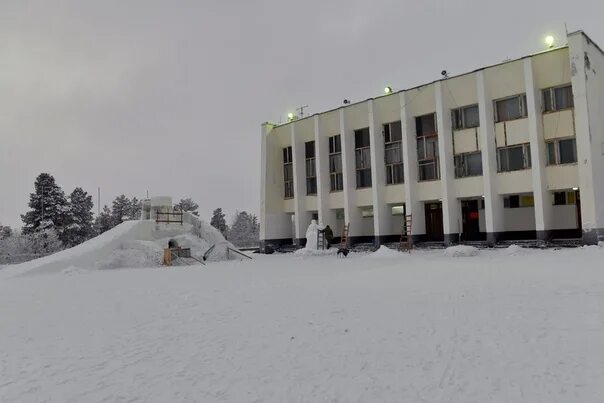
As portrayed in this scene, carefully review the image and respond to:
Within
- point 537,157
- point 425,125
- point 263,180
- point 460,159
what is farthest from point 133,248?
→ point 537,157

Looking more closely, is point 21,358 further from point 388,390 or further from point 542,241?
point 542,241

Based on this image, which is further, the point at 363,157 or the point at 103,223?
the point at 103,223

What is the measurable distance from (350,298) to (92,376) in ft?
20.6

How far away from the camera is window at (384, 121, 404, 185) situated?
36844mm

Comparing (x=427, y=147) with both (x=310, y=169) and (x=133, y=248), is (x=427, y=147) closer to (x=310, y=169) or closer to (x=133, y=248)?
(x=310, y=169)

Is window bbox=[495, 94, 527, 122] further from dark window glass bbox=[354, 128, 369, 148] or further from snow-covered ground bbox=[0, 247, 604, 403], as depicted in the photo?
snow-covered ground bbox=[0, 247, 604, 403]

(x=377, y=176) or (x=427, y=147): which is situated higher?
(x=427, y=147)

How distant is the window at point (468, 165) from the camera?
108 ft

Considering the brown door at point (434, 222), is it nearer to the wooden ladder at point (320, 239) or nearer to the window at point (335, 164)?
the window at point (335, 164)

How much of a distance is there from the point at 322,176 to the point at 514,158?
14.8 meters

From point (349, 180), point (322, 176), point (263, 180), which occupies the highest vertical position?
point (263, 180)

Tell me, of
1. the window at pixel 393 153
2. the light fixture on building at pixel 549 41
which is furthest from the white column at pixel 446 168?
the light fixture on building at pixel 549 41

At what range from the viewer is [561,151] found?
28891mm

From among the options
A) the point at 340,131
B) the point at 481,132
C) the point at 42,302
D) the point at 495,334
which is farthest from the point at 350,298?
the point at 340,131
